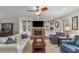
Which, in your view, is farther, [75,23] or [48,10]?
[75,23]

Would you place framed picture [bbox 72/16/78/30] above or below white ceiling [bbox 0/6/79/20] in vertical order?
below

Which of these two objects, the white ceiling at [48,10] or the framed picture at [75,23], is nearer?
the white ceiling at [48,10]

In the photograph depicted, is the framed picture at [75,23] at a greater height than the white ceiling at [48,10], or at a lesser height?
lesser

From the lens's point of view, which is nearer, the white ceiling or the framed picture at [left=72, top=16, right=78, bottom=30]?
the white ceiling

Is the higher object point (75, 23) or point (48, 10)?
point (48, 10)
